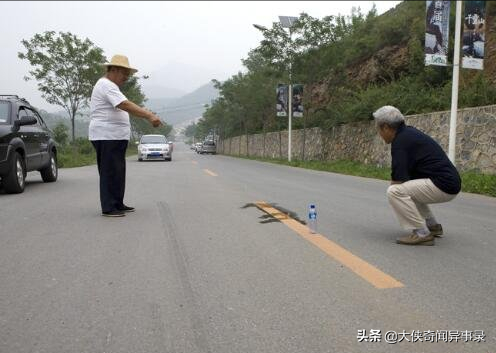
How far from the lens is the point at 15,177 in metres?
8.40

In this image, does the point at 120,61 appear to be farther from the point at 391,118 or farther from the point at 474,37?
the point at 474,37

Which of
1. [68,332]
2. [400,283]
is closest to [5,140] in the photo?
[68,332]

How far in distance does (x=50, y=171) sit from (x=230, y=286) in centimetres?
894

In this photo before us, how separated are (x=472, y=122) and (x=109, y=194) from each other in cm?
1089

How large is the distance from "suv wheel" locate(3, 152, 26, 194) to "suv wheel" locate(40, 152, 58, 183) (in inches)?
79.6

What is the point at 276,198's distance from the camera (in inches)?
324

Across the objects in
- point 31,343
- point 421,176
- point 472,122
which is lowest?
point 31,343

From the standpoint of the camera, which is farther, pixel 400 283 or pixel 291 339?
pixel 400 283

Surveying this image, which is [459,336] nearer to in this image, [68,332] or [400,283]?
[400,283]

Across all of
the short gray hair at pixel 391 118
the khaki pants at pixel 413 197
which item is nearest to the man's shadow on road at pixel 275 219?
the khaki pants at pixel 413 197

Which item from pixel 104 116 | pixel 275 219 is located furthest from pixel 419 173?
pixel 104 116

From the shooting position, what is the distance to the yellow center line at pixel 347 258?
135 inches

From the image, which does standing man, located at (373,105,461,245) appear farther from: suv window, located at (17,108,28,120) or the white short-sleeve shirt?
suv window, located at (17,108,28,120)

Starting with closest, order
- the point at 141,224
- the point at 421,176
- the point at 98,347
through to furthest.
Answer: the point at 98,347 < the point at 421,176 < the point at 141,224
